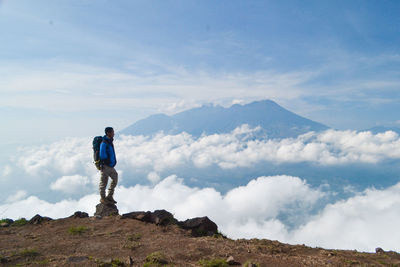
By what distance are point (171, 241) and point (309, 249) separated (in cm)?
461

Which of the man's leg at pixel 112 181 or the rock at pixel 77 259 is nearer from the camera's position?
the rock at pixel 77 259

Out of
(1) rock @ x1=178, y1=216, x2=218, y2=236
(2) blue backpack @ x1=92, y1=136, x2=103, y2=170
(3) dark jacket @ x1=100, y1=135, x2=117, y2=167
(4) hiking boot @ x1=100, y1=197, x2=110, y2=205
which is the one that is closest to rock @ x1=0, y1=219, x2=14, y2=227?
(4) hiking boot @ x1=100, y1=197, x2=110, y2=205

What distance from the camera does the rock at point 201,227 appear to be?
9.48m

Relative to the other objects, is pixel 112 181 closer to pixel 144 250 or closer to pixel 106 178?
pixel 106 178

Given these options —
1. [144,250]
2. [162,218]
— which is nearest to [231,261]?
[144,250]

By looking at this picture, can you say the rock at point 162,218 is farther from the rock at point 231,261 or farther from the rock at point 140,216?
the rock at point 231,261

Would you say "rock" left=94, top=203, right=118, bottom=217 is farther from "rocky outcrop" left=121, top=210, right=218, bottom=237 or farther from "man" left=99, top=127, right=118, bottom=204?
"rocky outcrop" left=121, top=210, right=218, bottom=237

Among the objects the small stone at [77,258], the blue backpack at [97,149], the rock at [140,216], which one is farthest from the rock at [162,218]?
the blue backpack at [97,149]

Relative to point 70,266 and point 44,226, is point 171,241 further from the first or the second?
point 44,226

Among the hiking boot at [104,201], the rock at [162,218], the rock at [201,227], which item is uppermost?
the hiking boot at [104,201]

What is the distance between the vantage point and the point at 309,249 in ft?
26.0

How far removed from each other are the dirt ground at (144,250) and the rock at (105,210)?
1794 mm

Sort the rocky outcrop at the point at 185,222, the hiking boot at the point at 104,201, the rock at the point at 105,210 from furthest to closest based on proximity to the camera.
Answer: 1. the hiking boot at the point at 104,201
2. the rock at the point at 105,210
3. the rocky outcrop at the point at 185,222

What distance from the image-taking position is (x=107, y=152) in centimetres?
1187
